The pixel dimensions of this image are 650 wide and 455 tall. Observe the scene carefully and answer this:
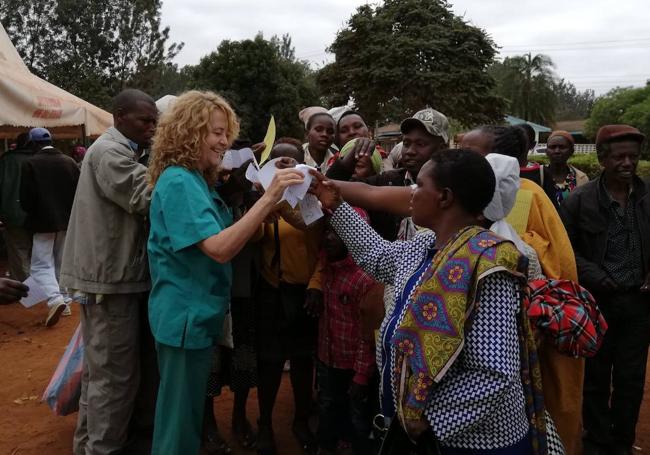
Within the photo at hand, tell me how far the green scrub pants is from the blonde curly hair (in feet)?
2.67

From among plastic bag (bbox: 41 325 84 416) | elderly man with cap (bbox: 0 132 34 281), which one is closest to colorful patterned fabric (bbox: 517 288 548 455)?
plastic bag (bbox: 41 325 84 416)

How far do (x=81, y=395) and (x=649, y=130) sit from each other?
3991 cm

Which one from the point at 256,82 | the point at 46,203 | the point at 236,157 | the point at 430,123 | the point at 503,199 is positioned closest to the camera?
the point at 503,199

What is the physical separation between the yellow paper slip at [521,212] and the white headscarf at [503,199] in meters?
0.24

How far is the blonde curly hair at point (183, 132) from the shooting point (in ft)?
7.79

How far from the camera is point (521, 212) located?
2.50 metres

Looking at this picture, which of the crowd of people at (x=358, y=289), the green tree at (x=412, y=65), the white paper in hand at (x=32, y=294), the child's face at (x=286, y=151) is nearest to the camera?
the crowd of people at (x=358, y=289)

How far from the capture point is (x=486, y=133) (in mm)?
2822

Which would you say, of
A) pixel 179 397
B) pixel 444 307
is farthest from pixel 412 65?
pixel 444 307

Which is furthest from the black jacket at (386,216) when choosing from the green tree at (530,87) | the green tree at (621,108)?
the green tree at (530,87)

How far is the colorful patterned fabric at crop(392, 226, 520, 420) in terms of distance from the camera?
5.32 feet

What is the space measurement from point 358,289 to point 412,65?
908 inches

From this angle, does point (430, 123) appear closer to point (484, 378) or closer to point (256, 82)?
point (484, 378)

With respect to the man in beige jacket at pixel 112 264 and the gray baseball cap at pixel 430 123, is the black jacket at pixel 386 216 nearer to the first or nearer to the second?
the gray baseball cap at pixel 430 123
